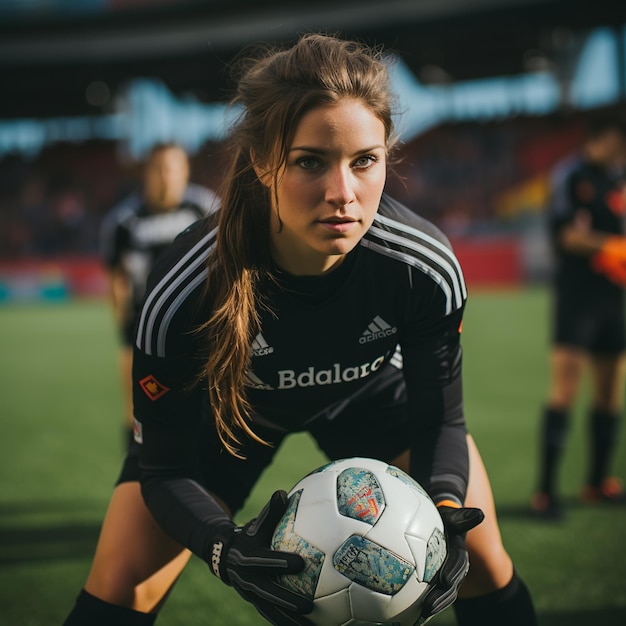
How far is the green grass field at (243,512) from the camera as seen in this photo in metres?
3.05

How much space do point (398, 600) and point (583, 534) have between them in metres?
2.35

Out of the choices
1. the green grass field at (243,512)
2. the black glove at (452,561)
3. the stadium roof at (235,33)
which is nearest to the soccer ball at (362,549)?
the black glove at (452,561)

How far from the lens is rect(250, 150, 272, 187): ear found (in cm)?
184

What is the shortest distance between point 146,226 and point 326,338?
3.58 m

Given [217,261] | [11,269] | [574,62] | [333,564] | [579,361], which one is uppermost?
[574,62]

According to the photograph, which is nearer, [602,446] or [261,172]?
[261,172]

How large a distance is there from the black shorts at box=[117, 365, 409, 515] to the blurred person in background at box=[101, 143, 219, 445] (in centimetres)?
297

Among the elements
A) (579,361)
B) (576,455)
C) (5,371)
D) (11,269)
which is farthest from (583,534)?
(11,269)

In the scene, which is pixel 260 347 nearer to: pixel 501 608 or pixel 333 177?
pixel 333 177

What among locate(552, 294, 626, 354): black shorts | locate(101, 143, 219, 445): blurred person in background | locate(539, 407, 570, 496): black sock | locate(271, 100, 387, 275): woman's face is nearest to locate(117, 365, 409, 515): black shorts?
locate(271, 100, 387, 275): woman's face

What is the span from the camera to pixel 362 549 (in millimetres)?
1679

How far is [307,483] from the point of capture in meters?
1.83

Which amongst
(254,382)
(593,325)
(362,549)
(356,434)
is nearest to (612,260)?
(593,325)

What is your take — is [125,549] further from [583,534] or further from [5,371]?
[5,371]
